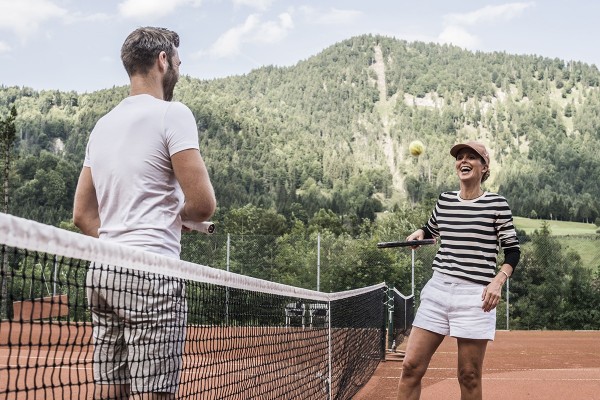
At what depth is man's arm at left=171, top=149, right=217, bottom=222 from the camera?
8.05 ft

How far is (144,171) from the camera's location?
2.51 m

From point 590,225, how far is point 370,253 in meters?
79.8

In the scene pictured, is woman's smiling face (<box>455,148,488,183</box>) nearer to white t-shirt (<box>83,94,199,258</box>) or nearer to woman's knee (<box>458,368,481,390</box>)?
woman's knee (<box>458,368,481,390</box>)

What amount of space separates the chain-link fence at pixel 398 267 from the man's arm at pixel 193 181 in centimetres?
2047

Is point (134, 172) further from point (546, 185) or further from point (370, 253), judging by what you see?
point (546, 185)

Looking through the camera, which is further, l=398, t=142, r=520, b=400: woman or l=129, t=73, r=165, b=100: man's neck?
l=398, t=142, r=520, b=400: woman

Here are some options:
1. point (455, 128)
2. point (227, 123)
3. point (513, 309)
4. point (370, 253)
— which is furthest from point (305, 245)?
point (455, 128)

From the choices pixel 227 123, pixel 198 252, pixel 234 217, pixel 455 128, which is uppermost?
pixel 455 128

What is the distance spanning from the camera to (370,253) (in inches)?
996

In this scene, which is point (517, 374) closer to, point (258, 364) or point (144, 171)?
point (258, 364)

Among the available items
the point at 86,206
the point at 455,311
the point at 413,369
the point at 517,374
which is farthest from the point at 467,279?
the point at 517,374

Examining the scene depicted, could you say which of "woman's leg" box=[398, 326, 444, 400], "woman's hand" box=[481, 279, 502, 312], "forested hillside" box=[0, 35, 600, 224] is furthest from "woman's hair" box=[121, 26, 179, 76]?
"forested hillside" box=[0, 35, 600, 224]

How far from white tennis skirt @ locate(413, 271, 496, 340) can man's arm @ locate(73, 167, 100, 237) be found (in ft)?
7.08

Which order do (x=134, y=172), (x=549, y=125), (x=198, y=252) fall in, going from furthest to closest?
(x=549, y=125) < (x=198, y=252) < (x=134, y=172)
